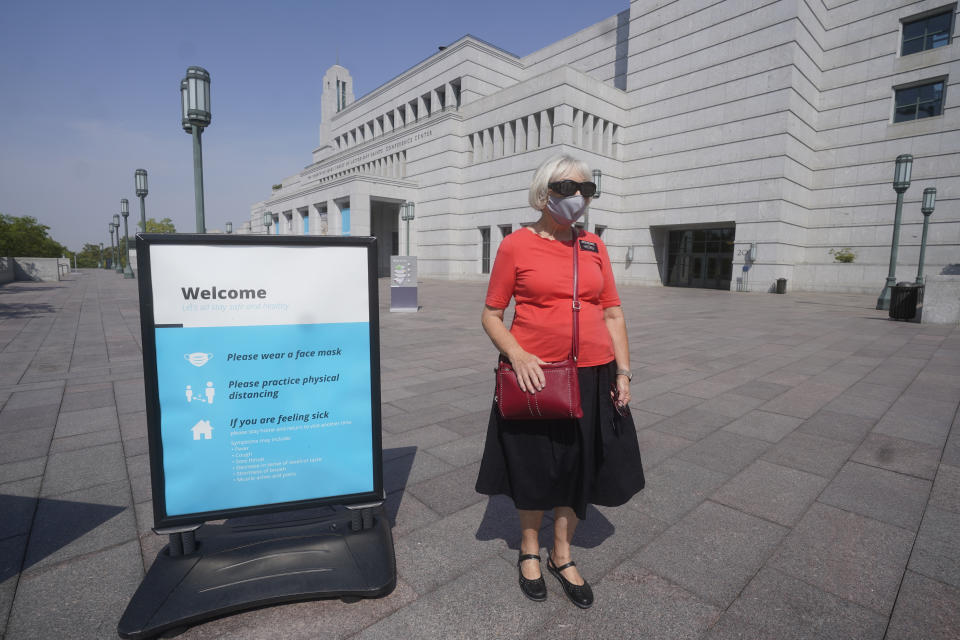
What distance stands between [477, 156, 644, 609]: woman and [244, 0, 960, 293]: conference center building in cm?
2367

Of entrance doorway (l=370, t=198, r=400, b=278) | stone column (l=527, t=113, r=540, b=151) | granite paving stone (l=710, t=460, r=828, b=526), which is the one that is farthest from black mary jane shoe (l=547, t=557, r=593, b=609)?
entrance doorway (l=370, t=198, r=400, b=278)

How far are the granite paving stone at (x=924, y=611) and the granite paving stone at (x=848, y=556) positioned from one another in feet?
0.15

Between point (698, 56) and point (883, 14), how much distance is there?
29.2 ft

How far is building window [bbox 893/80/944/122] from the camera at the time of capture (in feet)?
79.3

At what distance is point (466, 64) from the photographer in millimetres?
39156

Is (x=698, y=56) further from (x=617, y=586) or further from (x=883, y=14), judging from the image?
(x=617, y=586)

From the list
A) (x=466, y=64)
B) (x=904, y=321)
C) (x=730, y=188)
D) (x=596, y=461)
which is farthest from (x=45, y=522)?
(x=466, y=64)

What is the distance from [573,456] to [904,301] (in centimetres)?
1513

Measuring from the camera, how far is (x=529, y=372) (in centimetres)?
198

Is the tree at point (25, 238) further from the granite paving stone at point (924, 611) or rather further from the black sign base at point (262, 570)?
the granite paving stone at point (924, 611)

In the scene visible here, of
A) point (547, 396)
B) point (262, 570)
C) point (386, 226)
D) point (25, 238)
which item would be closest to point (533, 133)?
point (386, 226)

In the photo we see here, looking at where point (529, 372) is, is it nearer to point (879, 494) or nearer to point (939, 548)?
point (939, 548)

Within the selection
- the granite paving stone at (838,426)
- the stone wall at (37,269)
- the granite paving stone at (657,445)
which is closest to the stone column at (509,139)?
the stone wall at (37,269)

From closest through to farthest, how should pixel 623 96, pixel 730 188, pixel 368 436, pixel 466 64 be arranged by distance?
pixel 368 436, pixel 730 188, pixel 623 96, pixel 466 64
